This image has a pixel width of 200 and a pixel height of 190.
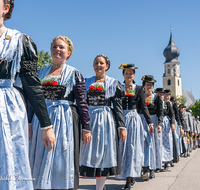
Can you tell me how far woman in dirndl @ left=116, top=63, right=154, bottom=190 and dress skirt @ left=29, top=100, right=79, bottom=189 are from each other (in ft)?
8.03

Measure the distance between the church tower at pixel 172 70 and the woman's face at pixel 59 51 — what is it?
12096 centimetres

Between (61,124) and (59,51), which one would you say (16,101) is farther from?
(59,51)

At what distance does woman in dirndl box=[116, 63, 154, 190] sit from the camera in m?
5.83

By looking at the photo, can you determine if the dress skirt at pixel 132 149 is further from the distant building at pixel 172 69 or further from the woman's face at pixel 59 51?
the distant building at pixel 172 69

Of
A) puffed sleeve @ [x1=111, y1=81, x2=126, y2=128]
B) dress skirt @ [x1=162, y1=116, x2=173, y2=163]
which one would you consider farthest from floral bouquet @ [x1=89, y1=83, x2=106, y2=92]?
dress skirt @ [x1=162, y1=116, x2=173, y2=163]

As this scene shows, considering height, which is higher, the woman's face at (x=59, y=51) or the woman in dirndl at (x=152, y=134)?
the woman's face at (x=59, y=51)

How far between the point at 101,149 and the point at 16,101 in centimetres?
281

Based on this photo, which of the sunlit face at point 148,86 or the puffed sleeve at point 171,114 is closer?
the sunlit face at point 148,86

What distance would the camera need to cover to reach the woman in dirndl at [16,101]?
81.2 inches

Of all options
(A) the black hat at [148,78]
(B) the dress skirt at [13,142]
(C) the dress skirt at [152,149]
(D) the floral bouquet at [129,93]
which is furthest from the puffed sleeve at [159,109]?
(B) the dress skirt at [13,142]

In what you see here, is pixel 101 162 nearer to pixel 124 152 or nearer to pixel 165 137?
pixel 124 152

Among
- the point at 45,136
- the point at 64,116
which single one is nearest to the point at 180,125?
the point at 64,116

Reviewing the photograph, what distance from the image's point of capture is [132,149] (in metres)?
5.95

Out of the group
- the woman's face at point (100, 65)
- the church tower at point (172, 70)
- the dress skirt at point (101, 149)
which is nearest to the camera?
the dress skirt at point (101, 149)
